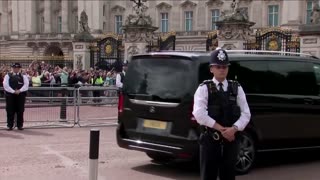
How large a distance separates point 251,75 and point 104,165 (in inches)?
118

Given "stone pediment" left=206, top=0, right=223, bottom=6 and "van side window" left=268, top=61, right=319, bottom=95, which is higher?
"stone pediment" left=206, top=0, right=223, bottom=6

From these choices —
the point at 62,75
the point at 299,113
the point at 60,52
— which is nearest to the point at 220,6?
the point at 60,52

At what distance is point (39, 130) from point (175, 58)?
6.98m

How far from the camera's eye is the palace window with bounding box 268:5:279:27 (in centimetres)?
6032

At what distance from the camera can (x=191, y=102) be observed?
8.20 m

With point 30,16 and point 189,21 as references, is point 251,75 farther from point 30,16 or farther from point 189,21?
point 30,16

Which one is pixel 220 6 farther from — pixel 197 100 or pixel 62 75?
pixel 197 100

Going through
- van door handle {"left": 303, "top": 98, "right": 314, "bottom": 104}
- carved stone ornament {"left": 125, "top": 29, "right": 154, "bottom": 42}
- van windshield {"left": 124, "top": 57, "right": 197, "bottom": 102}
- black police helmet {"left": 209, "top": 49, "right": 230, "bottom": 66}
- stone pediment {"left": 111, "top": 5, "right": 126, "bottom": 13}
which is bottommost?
van door handle {"left": 303, "top": 98, "right": 314, "bottom": 104}

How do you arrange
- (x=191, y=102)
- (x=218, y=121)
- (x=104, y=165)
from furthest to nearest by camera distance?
(x=104, y=165)
(x=191, y=102)
(x=218, y=121)

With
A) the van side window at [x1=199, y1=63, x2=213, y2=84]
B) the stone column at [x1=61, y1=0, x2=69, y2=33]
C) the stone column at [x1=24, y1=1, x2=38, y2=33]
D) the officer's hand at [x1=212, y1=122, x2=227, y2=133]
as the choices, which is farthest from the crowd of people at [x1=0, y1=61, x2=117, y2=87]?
the stone column at [x1=24, y1=1, x2=38, y2=33]

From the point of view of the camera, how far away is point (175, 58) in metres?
8.55

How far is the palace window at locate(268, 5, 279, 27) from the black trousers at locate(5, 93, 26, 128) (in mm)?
49299

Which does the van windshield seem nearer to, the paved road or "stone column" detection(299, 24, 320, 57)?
the paved road

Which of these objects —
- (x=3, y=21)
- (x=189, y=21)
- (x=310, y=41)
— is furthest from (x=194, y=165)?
(x=3, y=21)
